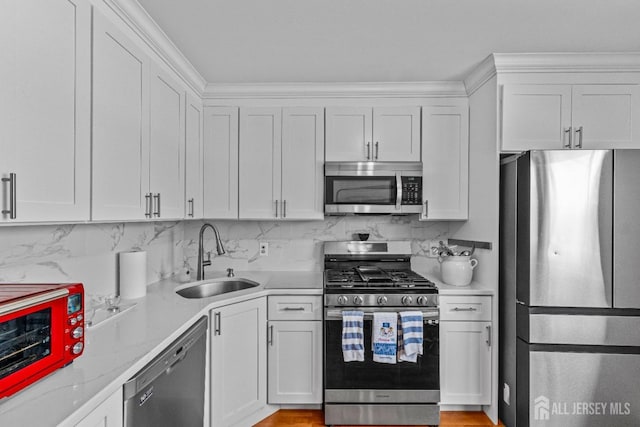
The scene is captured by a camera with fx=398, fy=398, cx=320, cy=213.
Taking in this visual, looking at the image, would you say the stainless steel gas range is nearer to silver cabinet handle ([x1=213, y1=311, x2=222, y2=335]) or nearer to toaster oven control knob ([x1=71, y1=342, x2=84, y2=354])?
silver cabinet handle ([x1=213, y1=311, x2=222, y2=335])

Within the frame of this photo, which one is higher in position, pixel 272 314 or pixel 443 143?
pixel 443 143

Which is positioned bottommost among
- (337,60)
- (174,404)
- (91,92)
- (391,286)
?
(174,404)

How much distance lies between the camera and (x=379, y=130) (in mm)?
3057

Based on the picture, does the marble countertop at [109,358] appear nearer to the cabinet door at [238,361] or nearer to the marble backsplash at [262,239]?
the cabinet door at [238,361]

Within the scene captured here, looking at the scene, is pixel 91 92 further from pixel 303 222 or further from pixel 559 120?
pixel 559 120

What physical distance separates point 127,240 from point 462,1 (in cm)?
229

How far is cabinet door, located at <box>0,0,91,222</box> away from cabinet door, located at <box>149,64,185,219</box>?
629mm

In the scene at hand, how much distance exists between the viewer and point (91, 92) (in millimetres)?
1548

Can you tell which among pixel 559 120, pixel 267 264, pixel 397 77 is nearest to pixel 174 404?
pixel 267 264

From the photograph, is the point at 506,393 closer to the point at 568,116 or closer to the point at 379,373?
the point at 379,373

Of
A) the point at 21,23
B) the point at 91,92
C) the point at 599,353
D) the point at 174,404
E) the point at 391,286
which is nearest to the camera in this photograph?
the point at 21,23

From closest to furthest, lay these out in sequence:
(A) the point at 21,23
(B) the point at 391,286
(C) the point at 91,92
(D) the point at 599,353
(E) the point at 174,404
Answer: (A) the point at 21,23, (C) the point at 91,92, (E) the point at 174,404, (D) the point at 599,353, (B) the point at 391,286

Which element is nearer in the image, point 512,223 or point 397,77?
point 512,223

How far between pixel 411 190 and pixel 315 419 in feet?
5.77
